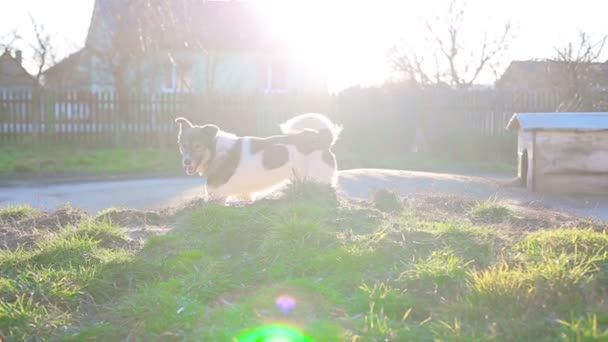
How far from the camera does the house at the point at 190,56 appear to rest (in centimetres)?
2616

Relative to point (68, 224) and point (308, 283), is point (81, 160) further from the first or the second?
point (308, 283)

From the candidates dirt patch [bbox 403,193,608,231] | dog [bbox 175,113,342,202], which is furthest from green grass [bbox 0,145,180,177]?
dirt patch [bbox 403,193,608,231]

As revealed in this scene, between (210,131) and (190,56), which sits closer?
(210,131)

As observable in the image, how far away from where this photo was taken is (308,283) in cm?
443

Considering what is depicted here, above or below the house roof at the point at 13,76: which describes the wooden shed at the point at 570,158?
below

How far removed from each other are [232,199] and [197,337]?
5.66 m

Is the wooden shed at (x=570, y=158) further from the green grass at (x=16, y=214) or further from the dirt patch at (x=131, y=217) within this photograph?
the green grass at (x=16, y=214)

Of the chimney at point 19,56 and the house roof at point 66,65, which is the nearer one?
the house roof at point 66,65

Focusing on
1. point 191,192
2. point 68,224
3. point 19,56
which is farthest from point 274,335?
point 19,56

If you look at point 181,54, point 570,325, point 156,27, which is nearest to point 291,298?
point 570,325

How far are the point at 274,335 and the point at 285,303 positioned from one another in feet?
1.45

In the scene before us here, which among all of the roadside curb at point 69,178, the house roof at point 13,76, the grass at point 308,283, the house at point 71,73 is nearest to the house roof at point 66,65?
the house at point 71,73

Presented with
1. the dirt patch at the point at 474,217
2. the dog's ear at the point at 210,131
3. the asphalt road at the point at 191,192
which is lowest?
the asphalt road at the point at 191,192

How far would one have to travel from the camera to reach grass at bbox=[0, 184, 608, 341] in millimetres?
3779
